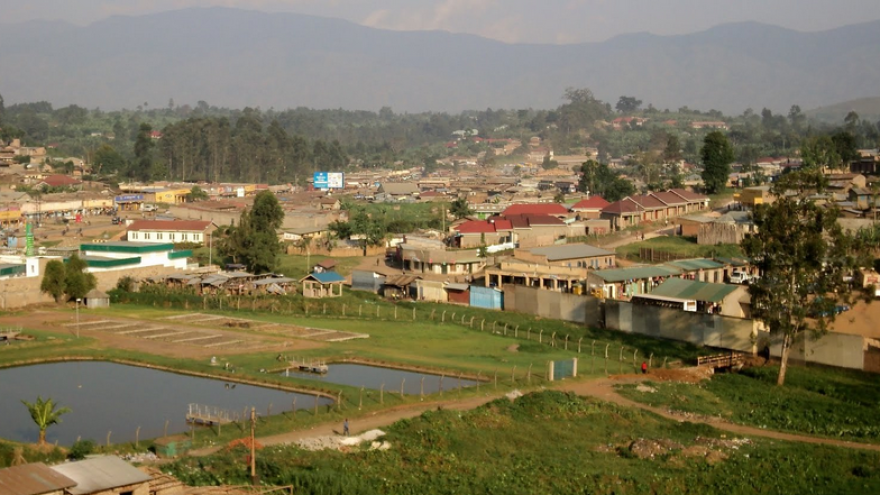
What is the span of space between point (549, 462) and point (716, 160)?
3596 centimetres

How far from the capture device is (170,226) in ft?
142

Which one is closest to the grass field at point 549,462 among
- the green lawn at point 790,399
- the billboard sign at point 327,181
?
the green lawn at point 790,399

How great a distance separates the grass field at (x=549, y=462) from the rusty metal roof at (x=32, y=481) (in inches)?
71.1

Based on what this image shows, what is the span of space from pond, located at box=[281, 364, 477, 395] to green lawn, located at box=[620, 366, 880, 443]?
11.4 ft

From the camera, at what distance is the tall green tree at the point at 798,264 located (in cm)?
2131

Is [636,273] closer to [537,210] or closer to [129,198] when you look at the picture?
[537,210]

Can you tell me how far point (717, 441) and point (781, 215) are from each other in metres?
6.71

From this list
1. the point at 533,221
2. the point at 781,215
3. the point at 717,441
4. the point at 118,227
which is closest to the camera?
the point at 717,441

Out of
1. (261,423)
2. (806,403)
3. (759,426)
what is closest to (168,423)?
(261,423)

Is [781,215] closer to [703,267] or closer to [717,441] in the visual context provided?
[717,441]

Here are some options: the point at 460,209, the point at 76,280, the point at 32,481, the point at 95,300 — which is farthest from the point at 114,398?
the point at 460,209

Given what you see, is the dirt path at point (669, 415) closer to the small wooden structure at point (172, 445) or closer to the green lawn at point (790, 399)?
the green lawn at point (790, 399)

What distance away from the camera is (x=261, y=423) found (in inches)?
666

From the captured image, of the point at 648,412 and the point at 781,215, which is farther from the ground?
the point at 781,215
